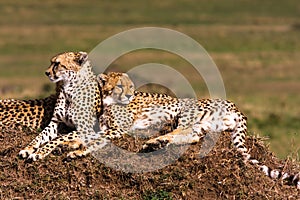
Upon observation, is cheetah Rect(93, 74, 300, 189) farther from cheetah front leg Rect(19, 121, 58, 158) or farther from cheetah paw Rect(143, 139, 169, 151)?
cheetah front leg Rect(19, 121, 58, 158)

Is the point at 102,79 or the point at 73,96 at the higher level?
the point at 102,79

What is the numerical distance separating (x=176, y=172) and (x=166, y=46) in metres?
30.5

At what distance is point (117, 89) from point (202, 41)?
33.6m

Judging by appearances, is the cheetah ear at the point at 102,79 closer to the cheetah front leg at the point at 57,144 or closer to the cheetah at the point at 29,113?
the cheetah at the point at 29,113

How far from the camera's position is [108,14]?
5350 centimetres

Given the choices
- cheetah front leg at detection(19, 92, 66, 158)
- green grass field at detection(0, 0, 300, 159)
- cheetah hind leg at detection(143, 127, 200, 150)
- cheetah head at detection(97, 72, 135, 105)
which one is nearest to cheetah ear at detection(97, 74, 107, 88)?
cheetah head at detection(97, 72, 135, 105)

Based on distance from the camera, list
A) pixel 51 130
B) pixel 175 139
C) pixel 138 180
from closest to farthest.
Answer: pixel 138 180 < pixel 175 139 < pixel 51 130

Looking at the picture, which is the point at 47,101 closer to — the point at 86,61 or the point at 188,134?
the point at 86,61

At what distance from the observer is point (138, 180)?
7266 millimetres

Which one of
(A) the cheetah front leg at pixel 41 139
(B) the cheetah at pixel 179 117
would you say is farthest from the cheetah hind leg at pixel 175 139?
(A) the cheetah front leg at pixel 41 139

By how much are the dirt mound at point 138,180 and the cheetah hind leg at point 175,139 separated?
0.11 metres

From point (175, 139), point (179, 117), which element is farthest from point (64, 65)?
point (175, 139)

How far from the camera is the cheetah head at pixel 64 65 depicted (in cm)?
819

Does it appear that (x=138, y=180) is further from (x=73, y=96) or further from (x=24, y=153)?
(x=73, y=96)
